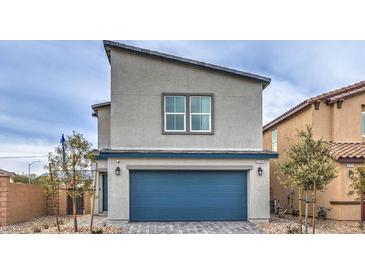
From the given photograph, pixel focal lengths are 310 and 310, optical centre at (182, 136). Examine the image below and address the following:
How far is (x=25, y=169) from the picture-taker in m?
22.5

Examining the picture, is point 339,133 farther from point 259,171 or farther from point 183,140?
point 183,140

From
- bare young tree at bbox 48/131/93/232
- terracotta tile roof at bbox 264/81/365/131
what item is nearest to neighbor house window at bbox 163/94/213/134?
bare young tree at bbox 48/131/93/232

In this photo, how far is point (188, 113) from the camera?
13148 mm

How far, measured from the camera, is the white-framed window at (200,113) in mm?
13203

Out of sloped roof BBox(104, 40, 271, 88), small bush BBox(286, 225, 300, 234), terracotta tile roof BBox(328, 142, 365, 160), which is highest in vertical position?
sloped roof BBox(104, 40, 271, 88)

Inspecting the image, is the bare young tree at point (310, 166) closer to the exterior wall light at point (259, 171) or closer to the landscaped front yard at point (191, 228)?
the landscaped front yard at point (191, 228)

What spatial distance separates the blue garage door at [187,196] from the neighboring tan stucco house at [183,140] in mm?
40

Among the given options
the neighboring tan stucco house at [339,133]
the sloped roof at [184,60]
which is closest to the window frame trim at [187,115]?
the sloped roof at [184,60]

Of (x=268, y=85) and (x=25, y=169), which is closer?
(x=268, y=85)

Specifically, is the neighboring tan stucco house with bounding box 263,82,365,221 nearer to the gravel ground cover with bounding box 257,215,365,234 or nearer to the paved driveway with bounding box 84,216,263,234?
the gravel ground cover with bounding box 257,215,365,234

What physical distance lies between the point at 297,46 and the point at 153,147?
7.39m

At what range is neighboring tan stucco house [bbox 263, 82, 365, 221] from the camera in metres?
13.0
